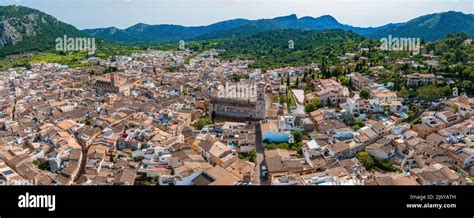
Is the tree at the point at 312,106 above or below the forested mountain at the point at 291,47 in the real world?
below

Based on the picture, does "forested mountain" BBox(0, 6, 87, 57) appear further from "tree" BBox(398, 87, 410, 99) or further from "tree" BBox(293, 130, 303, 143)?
"tree" BBox(398, 87, 410, 99)

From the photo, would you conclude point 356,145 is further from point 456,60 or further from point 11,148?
point 456,60

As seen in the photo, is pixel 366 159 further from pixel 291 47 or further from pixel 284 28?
pixel 284 28

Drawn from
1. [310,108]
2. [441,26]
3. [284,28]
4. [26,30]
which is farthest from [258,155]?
[284,28]

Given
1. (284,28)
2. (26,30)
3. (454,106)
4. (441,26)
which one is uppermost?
(284,28)

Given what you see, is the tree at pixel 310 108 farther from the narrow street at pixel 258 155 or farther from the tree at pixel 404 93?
the tree at pixel 404 93

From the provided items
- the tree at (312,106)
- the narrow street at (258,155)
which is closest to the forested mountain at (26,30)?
the tree at (312,106)
